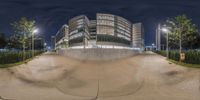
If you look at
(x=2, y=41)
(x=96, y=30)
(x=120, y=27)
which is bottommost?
(x=2, y=41)

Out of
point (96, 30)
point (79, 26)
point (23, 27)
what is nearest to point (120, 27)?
point (79, 26)

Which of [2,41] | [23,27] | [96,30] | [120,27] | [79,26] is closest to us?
[23,27]

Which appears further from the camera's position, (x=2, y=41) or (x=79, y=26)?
(x=79, y=26)

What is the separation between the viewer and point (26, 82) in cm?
1434

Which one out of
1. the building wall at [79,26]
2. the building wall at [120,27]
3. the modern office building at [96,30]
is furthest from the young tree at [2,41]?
the building wall at [120,27]

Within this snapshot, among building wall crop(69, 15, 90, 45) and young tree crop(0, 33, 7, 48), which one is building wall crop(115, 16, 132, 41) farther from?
young tree crop(0, 33, 7, 48)

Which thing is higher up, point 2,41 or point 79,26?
point 79,26

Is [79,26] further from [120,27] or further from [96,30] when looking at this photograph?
[96,30]

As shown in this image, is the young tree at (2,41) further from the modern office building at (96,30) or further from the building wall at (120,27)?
the building wall at (120,27)

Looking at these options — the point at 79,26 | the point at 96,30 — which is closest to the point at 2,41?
the point at 79,26

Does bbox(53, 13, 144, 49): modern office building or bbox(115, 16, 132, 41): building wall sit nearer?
bbox(53, 13, 144, 49): modern office building

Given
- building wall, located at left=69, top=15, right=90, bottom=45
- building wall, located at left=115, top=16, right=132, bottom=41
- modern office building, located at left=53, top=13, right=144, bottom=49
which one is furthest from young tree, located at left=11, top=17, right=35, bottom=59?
building wall, located at left=115, top=16, right=132, bottom=41

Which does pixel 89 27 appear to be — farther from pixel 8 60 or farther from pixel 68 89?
pixel 68 89

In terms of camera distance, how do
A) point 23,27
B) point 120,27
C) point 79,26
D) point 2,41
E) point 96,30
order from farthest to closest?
1. point 120,27
2. point 79,26
3. point 2,41
4. point 96,30
5. point 23,27
